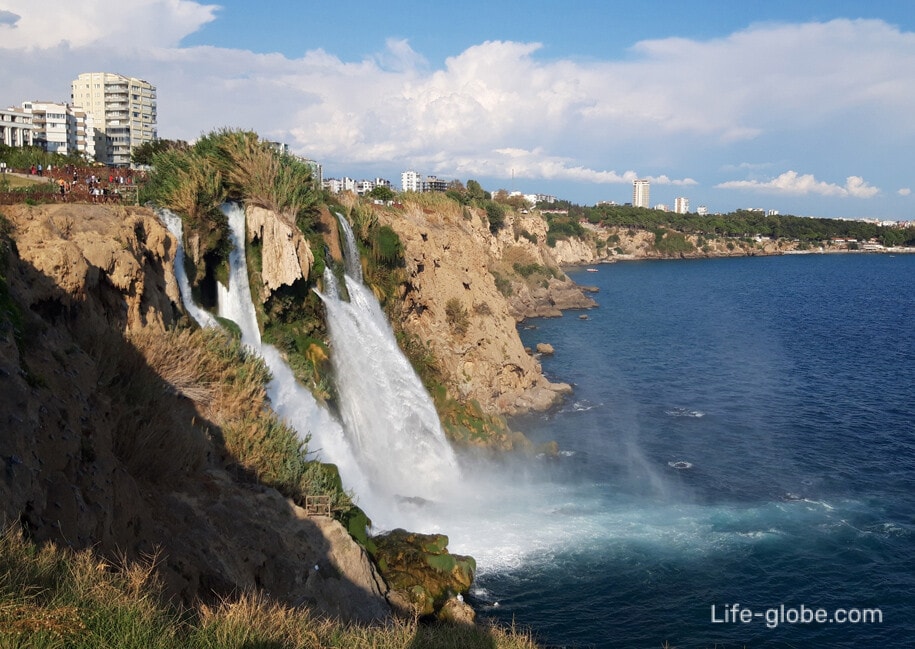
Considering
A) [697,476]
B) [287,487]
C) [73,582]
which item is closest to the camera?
[73,582]

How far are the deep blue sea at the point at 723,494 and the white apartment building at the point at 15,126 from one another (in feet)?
210

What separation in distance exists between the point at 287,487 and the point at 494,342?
2212 cm

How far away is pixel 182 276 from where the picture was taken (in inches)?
703

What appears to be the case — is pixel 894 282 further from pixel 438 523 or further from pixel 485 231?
pixel 438 523

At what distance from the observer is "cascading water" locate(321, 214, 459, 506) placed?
72.4 ft

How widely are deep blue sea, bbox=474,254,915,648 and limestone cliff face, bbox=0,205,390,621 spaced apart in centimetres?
657

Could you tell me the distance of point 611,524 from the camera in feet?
73.3

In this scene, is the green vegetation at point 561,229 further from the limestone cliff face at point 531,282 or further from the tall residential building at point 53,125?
the tall residential building at point 53,125

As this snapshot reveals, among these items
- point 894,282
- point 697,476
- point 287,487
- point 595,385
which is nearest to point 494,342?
point 595,385

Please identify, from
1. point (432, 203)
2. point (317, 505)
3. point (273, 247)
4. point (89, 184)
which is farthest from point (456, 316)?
point (317, 505)

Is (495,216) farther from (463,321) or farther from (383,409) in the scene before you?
(383,409)

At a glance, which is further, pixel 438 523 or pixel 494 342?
pixel 494 342

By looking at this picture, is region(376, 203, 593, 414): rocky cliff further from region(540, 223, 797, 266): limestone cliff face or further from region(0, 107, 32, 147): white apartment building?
region(540, 223, 797, 266): limestone cliff face

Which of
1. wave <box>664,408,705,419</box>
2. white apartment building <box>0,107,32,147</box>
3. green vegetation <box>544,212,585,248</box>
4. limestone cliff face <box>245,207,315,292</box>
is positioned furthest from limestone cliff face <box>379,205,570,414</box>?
green vegetation <box>544,212,585,248</box>
